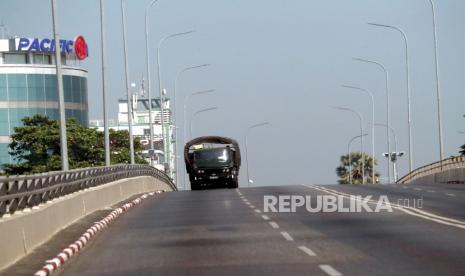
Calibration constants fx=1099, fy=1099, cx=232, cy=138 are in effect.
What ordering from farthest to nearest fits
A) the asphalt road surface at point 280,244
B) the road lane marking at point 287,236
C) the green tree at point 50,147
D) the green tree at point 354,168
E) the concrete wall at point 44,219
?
the green tree at point 354,168
the green tree at point 50,147
the road lane marking at point 287,236
the concrete wall at point 44,219
the asphalt road surface at point 280,244

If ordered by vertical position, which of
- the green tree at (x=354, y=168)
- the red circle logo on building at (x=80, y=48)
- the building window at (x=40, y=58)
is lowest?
the green tree at (x=354, y=168)

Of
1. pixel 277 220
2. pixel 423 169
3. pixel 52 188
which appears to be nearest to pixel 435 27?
pixel 423 169

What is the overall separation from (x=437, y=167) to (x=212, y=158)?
1319cm

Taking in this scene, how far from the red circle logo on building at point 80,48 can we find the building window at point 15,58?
20.8 ft

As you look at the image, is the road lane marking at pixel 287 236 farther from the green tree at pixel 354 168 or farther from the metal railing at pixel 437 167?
the green tree at pixel 354 168

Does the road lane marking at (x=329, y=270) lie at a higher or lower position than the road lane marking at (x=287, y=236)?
higher

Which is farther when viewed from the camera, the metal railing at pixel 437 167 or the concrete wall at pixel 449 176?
the metal railing at pixel 437 167

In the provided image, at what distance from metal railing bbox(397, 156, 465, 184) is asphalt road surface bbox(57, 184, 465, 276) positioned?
27.2 m

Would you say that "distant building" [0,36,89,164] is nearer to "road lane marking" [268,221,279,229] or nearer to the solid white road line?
"road lane marking" [268,221,279,229]

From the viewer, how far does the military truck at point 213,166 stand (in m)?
64.6

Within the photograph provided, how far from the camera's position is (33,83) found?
127250 millimetres

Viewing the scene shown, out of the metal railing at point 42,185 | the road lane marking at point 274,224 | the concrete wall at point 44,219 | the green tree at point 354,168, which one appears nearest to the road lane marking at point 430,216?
the road lane marking at point 274,224

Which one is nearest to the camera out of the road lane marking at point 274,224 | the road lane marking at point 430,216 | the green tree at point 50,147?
the road lane marking at point 430,216

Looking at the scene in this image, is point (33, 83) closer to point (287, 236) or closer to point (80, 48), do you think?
point (80, 48)
